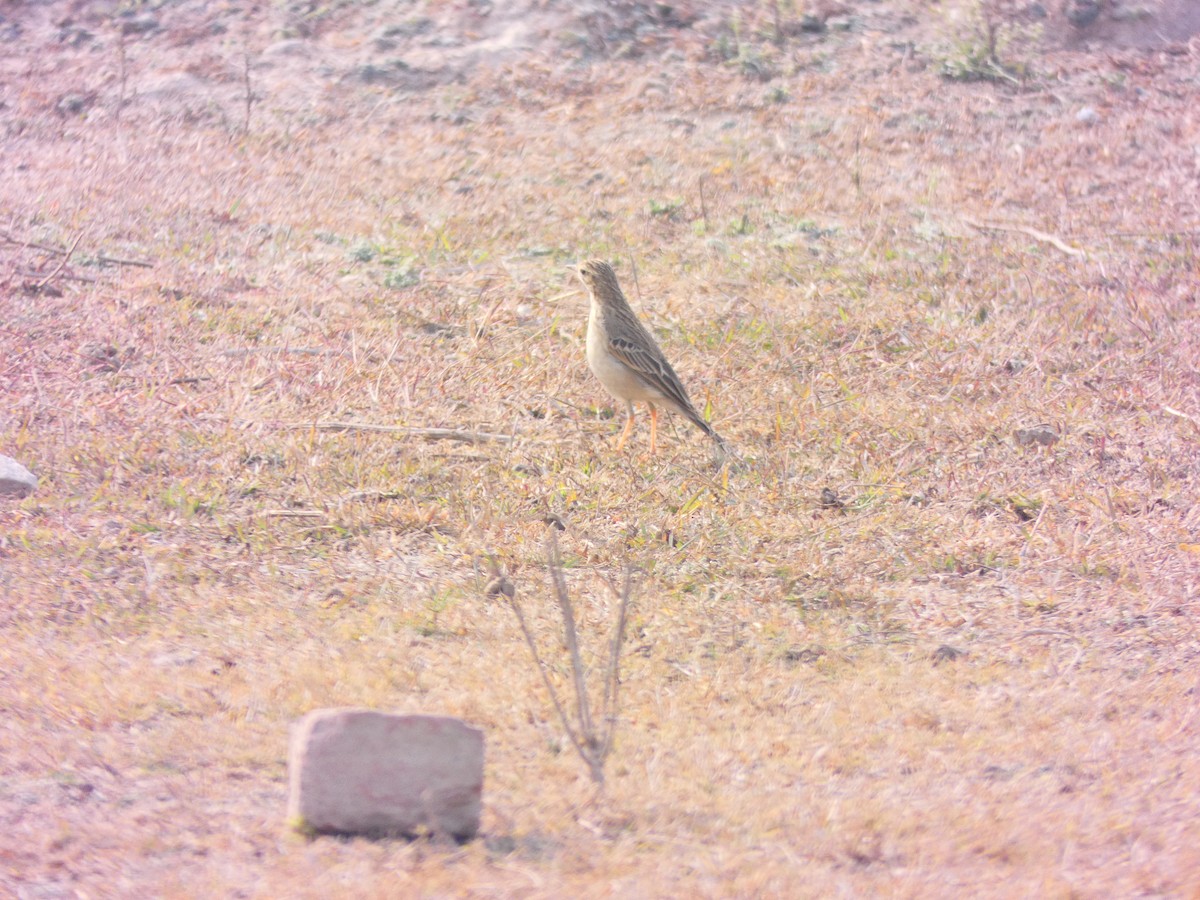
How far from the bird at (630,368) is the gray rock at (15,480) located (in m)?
2.93

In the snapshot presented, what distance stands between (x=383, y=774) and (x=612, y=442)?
3.93 m

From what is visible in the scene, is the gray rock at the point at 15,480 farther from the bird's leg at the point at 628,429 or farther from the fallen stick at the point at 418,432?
the bird's leg at the point at 628,429

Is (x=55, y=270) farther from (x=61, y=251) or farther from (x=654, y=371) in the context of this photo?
(x=654, y=371)

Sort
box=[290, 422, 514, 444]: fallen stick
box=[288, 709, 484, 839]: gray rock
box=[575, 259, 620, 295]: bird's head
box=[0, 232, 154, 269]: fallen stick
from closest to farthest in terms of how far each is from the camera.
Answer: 1. box=[288, 709, 484, 839]: gray rock
2. box=[290, 422, 514, 444]: fallen stick
3. box=[575, 259, 620, 295]: bird's head
4. box=[0, 232, 154, 269]: fallen stick

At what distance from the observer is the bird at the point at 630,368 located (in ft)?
22.7

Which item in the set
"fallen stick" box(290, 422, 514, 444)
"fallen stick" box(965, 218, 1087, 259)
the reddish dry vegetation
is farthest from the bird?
"fallen stick" box(965, 218, 1087, 259)

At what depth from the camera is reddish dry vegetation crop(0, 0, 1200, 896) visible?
359cm

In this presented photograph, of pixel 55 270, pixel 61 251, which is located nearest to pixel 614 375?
pixel 55 270

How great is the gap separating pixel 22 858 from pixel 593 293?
189 inches

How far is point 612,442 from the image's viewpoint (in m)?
7.04

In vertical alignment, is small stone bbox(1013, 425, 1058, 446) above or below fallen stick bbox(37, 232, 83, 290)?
below

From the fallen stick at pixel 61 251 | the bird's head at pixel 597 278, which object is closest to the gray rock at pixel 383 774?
the bird's head at pixel 597 278

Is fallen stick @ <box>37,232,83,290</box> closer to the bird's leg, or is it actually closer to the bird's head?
the bird's head

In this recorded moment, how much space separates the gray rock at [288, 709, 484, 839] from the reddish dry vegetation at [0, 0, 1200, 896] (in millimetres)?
94
